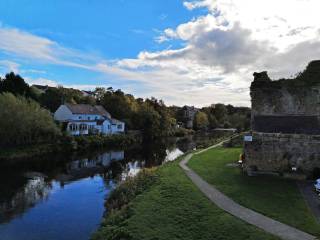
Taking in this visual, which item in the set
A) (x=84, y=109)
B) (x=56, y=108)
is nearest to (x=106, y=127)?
(x=84, y=109)

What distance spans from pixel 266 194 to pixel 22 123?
110ft

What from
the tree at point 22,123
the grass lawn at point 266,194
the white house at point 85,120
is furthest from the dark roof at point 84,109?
the grass lawn at point 266,194

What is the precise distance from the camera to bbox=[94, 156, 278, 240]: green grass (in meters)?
12.3

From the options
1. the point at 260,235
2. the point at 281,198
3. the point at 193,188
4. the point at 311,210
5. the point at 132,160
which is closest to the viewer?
the point at 260,235

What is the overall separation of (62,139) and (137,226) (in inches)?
1438

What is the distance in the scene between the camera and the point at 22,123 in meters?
41.9

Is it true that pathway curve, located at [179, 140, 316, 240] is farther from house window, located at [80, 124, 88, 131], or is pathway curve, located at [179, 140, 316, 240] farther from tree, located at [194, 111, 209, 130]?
tree, located at [194, 111, 209, 130]

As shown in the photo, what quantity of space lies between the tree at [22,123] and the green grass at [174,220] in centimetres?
2870

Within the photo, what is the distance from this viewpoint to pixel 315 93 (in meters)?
26.9

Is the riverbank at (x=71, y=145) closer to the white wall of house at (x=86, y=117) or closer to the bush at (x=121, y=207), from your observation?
the white wall of house at (x=86, y=117)

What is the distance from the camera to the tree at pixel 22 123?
1623 inches

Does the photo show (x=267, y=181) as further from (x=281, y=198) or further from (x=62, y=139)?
(x=62, y=139)

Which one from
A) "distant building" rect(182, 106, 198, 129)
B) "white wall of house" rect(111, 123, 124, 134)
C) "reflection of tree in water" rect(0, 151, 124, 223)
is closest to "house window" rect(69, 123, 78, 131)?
"white wall of house" rect(111, 123, 124, 134)

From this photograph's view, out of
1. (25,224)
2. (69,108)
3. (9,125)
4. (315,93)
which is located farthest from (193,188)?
(69,108)
